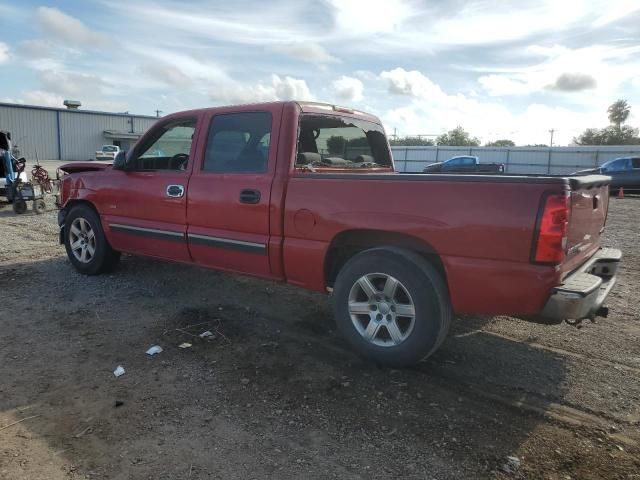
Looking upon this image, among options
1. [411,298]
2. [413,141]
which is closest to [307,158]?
[411,298]

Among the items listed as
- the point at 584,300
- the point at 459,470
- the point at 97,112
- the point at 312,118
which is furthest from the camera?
the point at 97,112

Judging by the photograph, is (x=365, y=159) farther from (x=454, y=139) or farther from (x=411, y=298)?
(x=454, y=139)

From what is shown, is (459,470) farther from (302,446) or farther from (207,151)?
(207,151)

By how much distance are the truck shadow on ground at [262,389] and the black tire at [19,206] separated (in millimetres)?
7293

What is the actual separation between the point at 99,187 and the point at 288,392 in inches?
143

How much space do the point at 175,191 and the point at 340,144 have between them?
1703 millimetres

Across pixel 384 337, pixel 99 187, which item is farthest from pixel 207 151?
pixel 384 337

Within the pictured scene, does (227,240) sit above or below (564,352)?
above

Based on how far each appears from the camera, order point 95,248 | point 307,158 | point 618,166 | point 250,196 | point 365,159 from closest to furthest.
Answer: point 250,196 < point 307,158 < point 365,159 < point 95,248 < point 618,166

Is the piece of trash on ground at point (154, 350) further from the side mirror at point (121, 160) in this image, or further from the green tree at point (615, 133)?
the green tree at point (615, 133)

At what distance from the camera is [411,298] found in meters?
3.46

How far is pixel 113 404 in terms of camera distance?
3.14 meters

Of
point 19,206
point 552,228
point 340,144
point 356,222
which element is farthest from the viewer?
point 19,206

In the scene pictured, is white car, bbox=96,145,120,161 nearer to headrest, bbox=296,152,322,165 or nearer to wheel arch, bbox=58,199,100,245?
wheel arch, bbox=58,199,100,245
